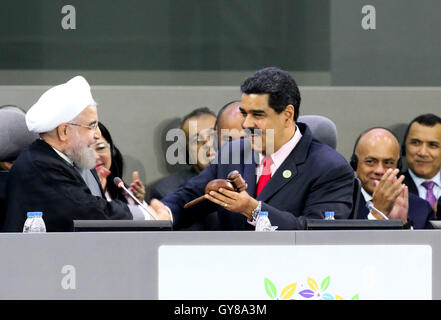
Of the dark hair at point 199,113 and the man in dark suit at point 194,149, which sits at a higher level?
the dark hair at point 199,113

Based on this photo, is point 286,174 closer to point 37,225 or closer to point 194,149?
point 37,225

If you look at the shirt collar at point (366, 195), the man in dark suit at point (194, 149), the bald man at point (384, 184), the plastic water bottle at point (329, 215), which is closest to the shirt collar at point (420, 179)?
the bald man at point (384, 184)

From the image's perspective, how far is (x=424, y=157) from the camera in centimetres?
697

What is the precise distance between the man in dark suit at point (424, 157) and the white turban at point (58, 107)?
261cm

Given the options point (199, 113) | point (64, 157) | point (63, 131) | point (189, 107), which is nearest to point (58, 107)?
point (63, 131)

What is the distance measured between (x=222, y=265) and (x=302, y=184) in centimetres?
104

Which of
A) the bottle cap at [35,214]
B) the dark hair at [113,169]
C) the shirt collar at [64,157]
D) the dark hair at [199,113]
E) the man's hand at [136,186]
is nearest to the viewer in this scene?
the bottle cap at [35,214]

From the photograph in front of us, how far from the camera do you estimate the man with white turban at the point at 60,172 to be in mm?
4824

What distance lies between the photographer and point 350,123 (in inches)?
310

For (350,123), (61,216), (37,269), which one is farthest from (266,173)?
(350,123)

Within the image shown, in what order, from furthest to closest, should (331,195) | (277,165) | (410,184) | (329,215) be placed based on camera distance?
1. (410,184)
2. (277,165)
3. (331,195)
4. (329,215)

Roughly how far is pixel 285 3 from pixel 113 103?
1.61 m

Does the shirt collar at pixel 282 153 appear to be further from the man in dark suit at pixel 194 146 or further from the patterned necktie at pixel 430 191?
the patterned necktie at pixel 430 191

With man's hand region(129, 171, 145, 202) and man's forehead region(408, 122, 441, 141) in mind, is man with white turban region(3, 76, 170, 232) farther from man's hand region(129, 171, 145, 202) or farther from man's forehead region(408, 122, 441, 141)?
man's forehead region(408, 122, 441, 141)
